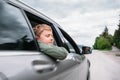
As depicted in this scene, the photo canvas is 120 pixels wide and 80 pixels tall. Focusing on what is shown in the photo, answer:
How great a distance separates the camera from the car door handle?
2959mm

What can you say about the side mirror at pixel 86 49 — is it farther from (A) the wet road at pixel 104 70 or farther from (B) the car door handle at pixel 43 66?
(A) the wet road at pixel 104 70

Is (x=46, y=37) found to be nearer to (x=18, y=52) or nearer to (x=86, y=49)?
(x=18, y=52)

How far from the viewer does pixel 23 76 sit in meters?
2.58

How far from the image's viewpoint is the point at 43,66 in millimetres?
3129

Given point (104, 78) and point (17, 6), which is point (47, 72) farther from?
point (104, 78)

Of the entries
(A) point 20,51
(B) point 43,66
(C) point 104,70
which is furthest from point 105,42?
(A) point 20,51

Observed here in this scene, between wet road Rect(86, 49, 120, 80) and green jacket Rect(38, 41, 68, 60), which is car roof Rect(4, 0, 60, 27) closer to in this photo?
green jacket Rect(38, 41, 68, 60)

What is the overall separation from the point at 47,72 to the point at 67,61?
41.1 inches

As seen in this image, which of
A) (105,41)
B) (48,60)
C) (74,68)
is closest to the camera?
(48,60)

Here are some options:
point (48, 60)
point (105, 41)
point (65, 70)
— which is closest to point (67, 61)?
point (65, 70)

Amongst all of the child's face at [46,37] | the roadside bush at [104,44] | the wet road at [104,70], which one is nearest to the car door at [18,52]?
the child's face at [46,37]

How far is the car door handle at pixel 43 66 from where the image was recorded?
2.96m

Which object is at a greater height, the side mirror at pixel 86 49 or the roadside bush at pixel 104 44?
the roadside bush at pixel 104 44

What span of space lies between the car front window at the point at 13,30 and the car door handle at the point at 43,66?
15cm
